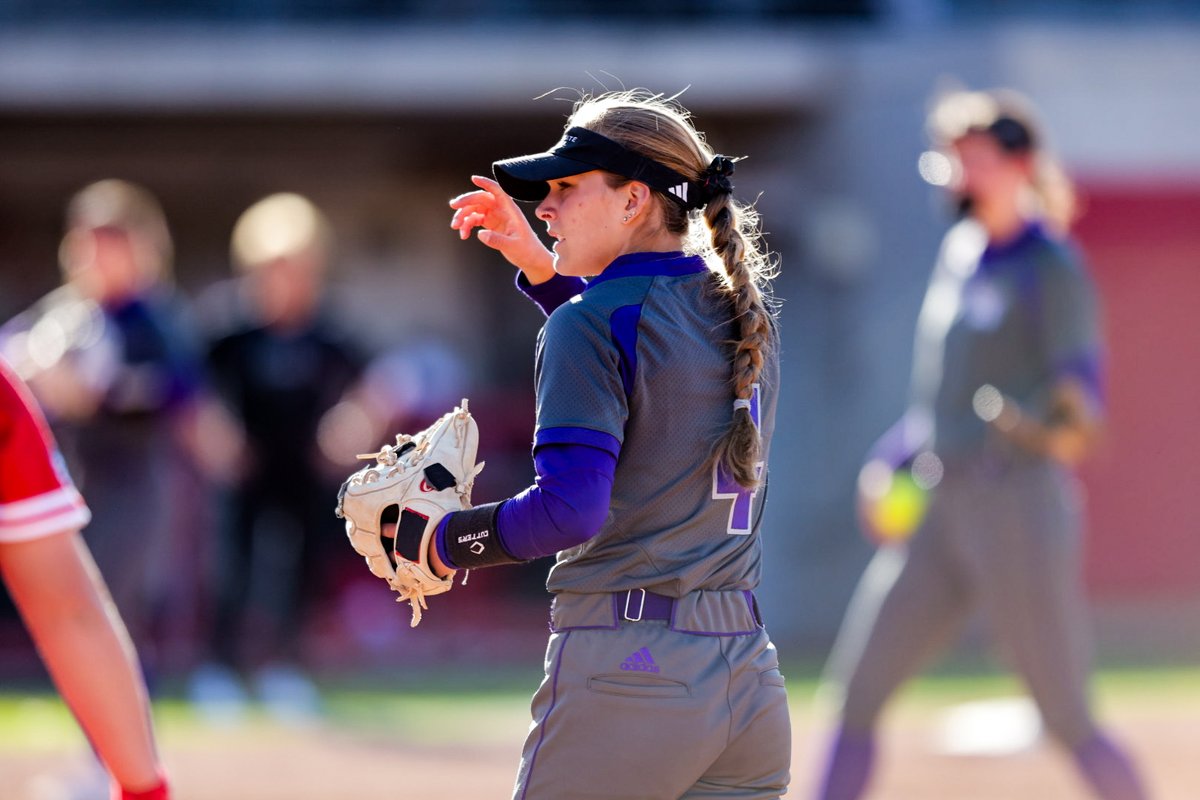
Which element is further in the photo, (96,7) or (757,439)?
(96,7)

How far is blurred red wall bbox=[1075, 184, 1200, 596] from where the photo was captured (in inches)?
543

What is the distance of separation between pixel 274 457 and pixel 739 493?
6.99 meters

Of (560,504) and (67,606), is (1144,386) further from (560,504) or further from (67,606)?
(67,606)

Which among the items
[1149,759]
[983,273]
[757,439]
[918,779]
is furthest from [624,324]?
[1149,759]

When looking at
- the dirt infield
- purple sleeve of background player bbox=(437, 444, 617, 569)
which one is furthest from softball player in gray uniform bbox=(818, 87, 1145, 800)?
purple sleeve of background player bbox=(437, 444, 617, 569)

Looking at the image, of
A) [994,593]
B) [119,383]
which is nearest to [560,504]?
[994,593]

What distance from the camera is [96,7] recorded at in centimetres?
1396

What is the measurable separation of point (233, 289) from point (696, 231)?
11.6 m

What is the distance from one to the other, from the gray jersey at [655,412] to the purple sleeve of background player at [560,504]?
0.05 m

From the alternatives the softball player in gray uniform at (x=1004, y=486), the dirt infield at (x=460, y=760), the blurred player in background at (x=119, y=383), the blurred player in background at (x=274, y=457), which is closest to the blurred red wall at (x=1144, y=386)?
the dirt infield at (x=460, y=760)

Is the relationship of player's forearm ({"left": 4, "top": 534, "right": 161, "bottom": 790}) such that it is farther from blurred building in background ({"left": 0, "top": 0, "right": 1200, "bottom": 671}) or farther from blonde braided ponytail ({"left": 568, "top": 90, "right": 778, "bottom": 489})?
blurred building in background ({"left": 0, "top": 0, "right": 1200, "bottom": 671})

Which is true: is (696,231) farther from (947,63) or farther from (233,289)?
(233,289)

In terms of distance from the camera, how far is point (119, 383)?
7453 millimetres

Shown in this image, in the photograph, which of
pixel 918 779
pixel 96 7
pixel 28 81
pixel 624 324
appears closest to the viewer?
pixel 624 324
